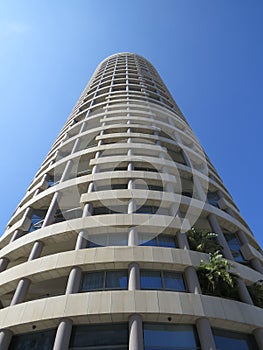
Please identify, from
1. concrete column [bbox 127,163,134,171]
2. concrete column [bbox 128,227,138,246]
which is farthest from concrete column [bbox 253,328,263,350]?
concrete column [bbox 127,163,134,171]

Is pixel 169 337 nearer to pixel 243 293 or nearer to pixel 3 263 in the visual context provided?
pixel 243 293

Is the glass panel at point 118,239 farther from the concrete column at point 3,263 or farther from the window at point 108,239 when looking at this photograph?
the concrete column at point 3,263

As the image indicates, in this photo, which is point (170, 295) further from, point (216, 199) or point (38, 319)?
point (216, 199)

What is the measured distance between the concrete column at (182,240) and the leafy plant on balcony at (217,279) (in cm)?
153

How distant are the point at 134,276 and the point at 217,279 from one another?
14.6 ft

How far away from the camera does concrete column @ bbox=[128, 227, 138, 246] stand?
15.3 meters

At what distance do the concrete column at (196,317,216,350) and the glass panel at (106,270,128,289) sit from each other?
3983 mm

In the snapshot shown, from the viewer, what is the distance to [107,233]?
16.5 metres

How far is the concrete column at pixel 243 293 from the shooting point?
14430 millimetres

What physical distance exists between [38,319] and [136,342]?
4.73m

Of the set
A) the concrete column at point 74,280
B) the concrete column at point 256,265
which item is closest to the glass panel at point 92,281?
the concrete column at point 74,280

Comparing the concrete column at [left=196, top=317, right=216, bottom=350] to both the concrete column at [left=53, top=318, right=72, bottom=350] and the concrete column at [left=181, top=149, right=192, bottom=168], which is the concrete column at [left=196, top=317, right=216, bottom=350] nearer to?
the concrete column at [left=53, top=318, right=72, bottom=350]

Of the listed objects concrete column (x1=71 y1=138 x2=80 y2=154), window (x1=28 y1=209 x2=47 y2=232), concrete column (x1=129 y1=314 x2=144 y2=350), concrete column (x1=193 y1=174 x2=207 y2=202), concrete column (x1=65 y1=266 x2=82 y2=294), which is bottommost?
concrete column (x1=129 y1=314 x2=144 y2=350)

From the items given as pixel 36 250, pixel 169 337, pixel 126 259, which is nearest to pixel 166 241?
pixel 126 259
